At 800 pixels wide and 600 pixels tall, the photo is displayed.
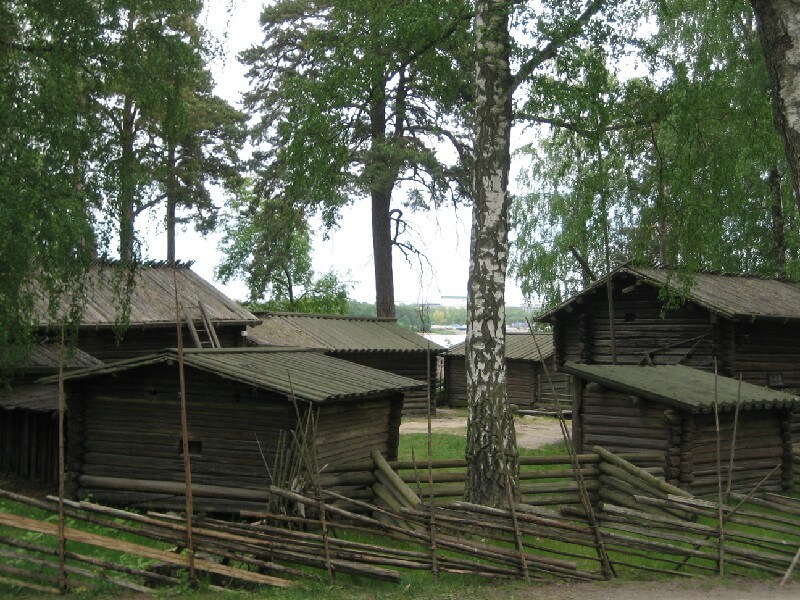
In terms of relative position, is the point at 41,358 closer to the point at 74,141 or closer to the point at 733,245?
the point at 74,141

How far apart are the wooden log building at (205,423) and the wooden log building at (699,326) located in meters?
8.98

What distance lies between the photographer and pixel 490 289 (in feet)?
37.3

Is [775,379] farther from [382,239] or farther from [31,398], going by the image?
[31,398]

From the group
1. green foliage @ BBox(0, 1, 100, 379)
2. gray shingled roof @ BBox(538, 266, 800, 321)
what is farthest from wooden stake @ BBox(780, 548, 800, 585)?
gray shingled roof @ BBox(538, 266, 800, 321)

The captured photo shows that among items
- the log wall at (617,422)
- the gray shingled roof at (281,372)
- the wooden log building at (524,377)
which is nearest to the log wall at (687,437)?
the log wall at (617,422)

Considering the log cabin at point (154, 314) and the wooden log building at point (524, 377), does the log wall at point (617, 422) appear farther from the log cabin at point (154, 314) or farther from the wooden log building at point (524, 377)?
the wooden log building at point (524, 377)

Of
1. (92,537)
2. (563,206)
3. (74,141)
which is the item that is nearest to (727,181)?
(74,141)

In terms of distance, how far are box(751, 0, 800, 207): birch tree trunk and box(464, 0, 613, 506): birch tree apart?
2984 mm

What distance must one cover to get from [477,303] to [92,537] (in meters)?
5.44

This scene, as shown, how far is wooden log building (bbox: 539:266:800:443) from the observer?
19.8 metres

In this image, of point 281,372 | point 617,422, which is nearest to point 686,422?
point 617,422

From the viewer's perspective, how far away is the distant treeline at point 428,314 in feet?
27.4

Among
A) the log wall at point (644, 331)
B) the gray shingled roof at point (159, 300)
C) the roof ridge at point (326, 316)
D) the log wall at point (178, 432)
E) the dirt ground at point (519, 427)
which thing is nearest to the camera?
the log wall at point (178, 432)

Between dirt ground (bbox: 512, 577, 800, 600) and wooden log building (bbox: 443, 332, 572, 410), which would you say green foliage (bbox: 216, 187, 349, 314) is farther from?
dirt ground (bbox: 512, 577, 800, 600)
